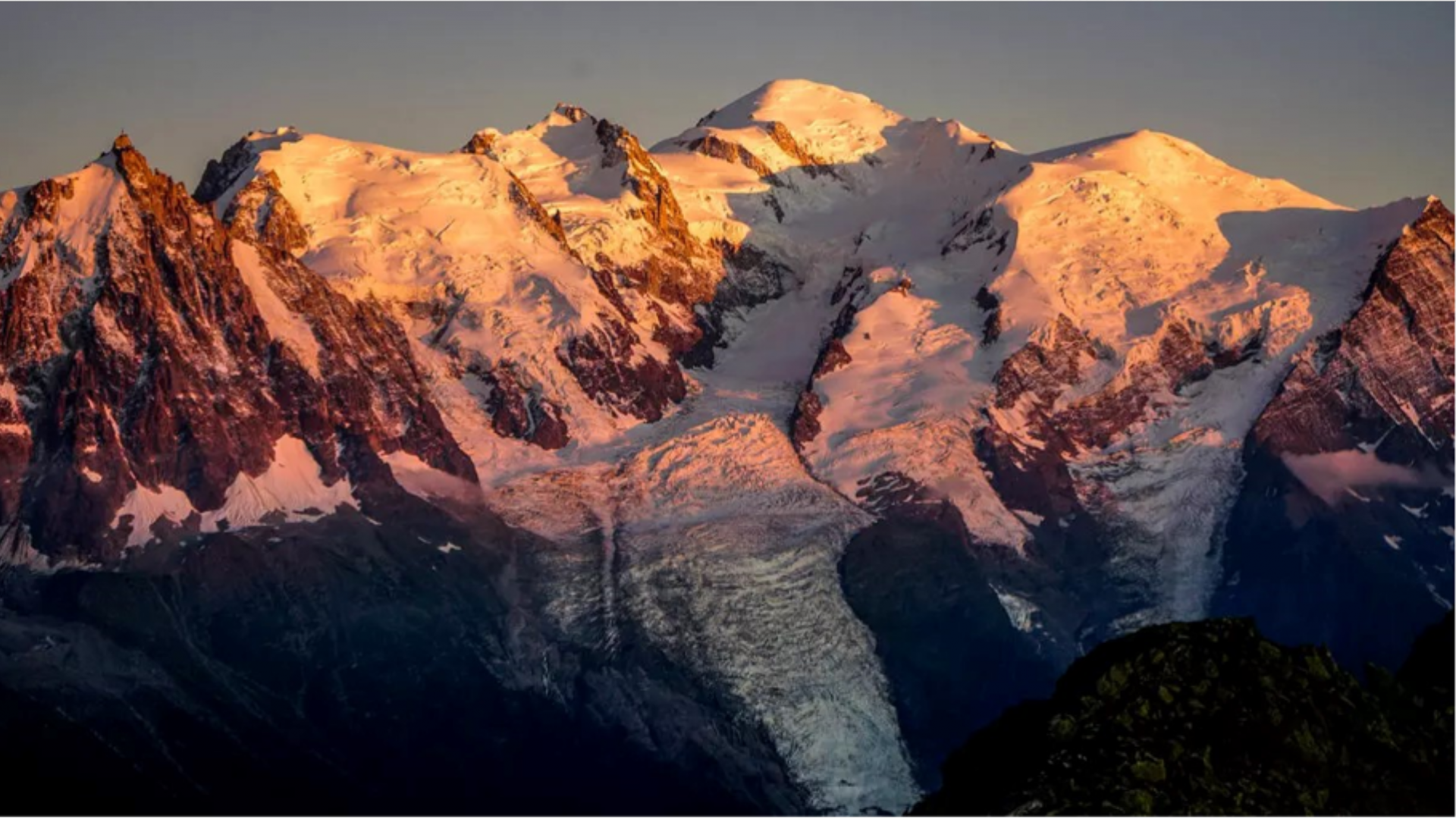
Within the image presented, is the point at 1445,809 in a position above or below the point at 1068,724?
below

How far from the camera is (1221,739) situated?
174000mm

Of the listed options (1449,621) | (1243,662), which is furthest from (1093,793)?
(1449,621)

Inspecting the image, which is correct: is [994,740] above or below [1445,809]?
above

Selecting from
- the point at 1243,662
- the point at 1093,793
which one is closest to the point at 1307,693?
the point at 1243,662

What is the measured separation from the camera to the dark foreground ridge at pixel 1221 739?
6649 inches

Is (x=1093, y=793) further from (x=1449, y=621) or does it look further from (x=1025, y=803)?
(x=1449, y=621)

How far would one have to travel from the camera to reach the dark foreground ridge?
168875 mm

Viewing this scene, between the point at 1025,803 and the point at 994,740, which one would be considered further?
the point at 994,740

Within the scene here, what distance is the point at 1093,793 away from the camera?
6585 inches

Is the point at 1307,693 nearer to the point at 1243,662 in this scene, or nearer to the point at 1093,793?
the point at 1243,662

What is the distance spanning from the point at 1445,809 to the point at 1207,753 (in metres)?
12.2

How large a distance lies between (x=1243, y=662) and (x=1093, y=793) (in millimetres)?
14699

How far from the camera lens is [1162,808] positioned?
167000 millimetres

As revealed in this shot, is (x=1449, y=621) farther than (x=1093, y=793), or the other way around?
(x=1449, y=621)
